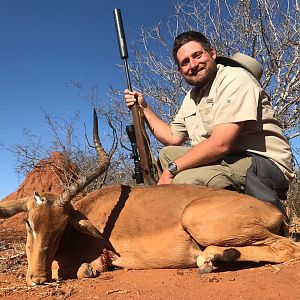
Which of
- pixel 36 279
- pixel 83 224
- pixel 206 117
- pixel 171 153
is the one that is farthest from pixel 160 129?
pixel 36 279

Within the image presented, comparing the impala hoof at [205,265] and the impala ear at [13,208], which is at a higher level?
the impala ear at [13,208]

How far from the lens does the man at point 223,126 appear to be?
4.97m

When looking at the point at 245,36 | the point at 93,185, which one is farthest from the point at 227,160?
the point at 93,185

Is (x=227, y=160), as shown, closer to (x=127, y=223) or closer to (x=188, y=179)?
(x=188, y=179)

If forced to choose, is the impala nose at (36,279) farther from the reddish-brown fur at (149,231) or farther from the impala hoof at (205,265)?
the impala hoof at (205,265)

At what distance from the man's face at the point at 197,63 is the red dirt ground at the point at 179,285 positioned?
2261mm

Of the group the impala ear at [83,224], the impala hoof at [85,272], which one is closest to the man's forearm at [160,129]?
the impala ear at [83,224]

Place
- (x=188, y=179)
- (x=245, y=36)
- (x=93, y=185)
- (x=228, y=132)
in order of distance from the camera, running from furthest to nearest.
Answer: (x=93, y=185)
(x=245, y=36)
(x=188, y=179)
(x=228, y=132)

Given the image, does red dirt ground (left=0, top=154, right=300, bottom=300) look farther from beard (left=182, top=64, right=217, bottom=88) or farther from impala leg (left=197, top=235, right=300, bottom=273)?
beard (left=182, top=64, right=217, bottom=88)

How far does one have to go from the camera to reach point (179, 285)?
3721mm

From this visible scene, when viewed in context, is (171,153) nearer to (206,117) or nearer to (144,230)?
(206,117)

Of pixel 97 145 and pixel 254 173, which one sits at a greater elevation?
pixel 97 145

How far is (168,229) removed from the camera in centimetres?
460

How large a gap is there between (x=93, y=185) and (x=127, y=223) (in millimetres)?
6724
